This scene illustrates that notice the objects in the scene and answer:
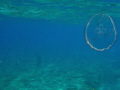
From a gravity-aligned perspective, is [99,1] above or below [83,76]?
above

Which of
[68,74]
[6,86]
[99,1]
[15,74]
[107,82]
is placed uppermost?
[99,1]

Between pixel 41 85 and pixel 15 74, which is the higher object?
pixel 15 74

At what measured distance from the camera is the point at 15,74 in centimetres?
1628

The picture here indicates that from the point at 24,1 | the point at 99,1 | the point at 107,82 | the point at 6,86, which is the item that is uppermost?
the point at 24,1

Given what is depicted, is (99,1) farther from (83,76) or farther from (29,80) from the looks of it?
(29,80)

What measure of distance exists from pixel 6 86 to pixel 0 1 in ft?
37.8

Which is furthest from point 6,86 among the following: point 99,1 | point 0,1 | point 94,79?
point 99,1

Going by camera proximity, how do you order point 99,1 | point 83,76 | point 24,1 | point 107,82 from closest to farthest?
point 107,82 < point 83,76 < point 99,1 < point 24,1

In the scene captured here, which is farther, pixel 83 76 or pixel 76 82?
pixel 83 76

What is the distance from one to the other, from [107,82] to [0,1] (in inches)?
648

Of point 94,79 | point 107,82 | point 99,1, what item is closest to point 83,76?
point 94,79

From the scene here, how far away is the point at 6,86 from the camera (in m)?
12.6

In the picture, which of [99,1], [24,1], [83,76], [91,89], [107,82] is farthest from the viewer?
[24,1]

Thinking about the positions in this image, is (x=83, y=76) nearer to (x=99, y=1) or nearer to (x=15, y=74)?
(x=15, y=74)
